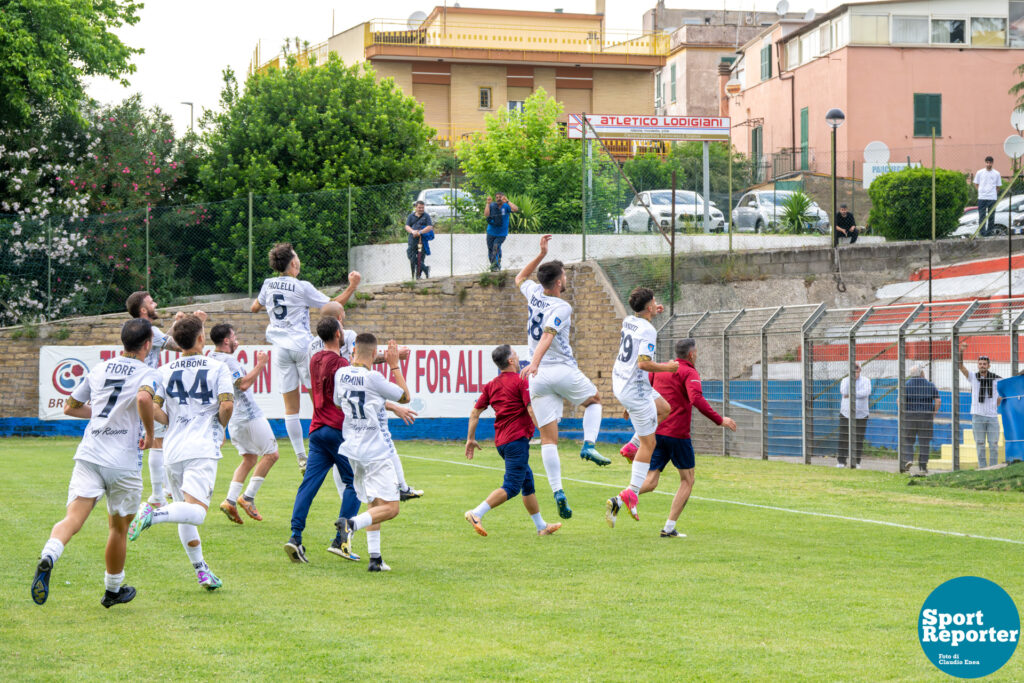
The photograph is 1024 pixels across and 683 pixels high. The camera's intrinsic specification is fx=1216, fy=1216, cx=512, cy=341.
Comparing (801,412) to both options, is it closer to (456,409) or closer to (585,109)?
(456,409)

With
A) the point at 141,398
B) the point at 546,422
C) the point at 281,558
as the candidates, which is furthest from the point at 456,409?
the point at 141,398

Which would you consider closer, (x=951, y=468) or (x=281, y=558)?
(x=281, y=558)

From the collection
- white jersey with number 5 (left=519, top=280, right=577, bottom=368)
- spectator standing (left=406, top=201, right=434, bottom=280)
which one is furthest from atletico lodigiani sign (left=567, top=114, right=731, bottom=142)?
white jersey with number 5 (left=519, top=280, right=577, bottom=368)

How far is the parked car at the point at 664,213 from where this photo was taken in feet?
95.0

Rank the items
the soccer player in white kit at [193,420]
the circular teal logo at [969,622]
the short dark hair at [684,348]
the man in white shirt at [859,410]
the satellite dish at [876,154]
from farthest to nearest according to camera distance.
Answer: the satellite dish at [876,154], the man in white shirt at [859,410], the short dark hair at [684,348], the soccer player in white kit at [193,420], the circular teal logo at [969,622]

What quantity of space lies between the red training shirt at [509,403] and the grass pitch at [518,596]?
1.03m

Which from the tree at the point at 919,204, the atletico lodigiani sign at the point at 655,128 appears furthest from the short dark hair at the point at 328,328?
the atletico lodigiani sign at the point at 655,128

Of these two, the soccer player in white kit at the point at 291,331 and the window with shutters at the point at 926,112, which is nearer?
the soccer player in white kit at the point at 291,331

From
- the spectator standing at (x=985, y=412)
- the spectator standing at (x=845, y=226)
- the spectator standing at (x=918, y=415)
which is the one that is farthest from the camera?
the spectator standing at (x=845, y=226)

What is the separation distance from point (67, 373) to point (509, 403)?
18196 mm

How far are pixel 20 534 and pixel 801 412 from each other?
49.8ft

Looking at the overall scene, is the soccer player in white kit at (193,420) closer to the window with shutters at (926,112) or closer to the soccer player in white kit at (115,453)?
the soccer player in white kit at (115,453)

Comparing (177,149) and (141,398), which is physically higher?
(177,149)

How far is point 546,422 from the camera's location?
39.4 feet
